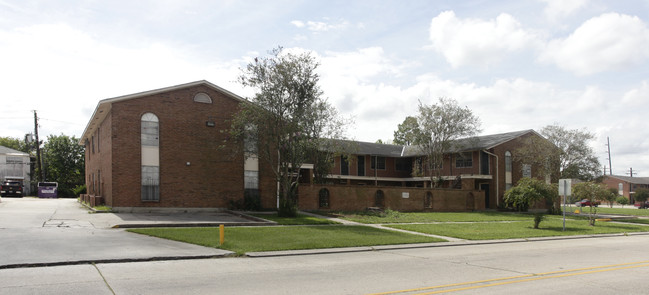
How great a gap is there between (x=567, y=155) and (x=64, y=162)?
56160 millimetres

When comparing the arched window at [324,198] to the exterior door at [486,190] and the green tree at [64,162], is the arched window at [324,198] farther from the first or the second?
the green tree at [64,162]

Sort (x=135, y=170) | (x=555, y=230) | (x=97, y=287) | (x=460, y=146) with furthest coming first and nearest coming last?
1. (x=460, y=146)
2. (x=135, y=170)
3. (x=555, y=230)
4. (x=97, y=287)

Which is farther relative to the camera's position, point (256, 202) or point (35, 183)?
point (35, 183)

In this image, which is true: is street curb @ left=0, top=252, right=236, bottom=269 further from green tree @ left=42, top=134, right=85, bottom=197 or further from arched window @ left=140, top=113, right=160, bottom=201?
green tree @ left=42, top=134, right=85, bottom=197

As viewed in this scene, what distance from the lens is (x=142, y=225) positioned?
1970cm

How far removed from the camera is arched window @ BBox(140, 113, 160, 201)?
27.2 metres

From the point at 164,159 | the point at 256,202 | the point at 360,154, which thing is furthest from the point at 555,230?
the point at 360,154

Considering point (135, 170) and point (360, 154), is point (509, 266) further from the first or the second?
point (360, 154)

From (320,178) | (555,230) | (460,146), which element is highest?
(460,146)

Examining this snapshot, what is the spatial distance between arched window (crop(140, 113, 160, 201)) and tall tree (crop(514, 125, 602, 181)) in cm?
3177

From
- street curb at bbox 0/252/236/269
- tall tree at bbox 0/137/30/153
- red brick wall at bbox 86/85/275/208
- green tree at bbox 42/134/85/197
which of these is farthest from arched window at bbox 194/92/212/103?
tall tree at bbox 0/137/30/153

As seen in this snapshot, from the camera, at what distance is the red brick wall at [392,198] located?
32062mm

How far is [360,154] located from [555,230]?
2468 centimetres

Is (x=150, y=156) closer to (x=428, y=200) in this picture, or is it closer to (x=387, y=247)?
(x=387, y=247)
